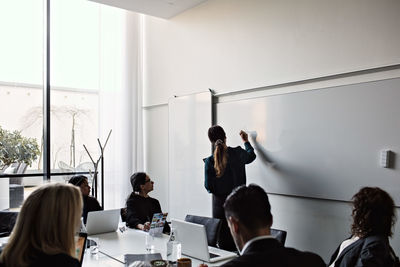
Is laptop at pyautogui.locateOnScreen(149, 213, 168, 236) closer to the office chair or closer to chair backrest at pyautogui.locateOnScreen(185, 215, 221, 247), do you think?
chair backrest at pyautogui.locateOnScreen(185, 215, 221, 247)

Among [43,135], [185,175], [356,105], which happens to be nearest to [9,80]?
[43,135]

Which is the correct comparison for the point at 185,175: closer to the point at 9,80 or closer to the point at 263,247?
the point at 9,80

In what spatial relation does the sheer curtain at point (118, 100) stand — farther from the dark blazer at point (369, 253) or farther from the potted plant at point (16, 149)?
the dark blazer at point (369, 253)

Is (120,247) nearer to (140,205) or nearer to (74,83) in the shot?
(140,205)

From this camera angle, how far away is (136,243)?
3.15 metres

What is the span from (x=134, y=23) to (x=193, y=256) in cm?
480

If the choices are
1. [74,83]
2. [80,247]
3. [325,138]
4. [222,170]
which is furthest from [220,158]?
[74,83]

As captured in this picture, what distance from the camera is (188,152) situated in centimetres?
551

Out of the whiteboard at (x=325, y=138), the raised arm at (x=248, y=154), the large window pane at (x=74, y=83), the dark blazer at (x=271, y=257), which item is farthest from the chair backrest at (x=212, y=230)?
the large window pane at (x=74, y=83)

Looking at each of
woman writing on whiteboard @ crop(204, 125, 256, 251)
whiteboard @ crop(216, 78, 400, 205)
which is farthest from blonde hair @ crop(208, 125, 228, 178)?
whiteboard @ crop(216, 78, 400, 205)

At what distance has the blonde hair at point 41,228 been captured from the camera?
157cm

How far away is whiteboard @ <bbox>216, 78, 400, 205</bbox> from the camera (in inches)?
132

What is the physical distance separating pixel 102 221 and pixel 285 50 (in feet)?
8.39

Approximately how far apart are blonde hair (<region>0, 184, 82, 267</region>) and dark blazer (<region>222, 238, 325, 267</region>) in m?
0.69
